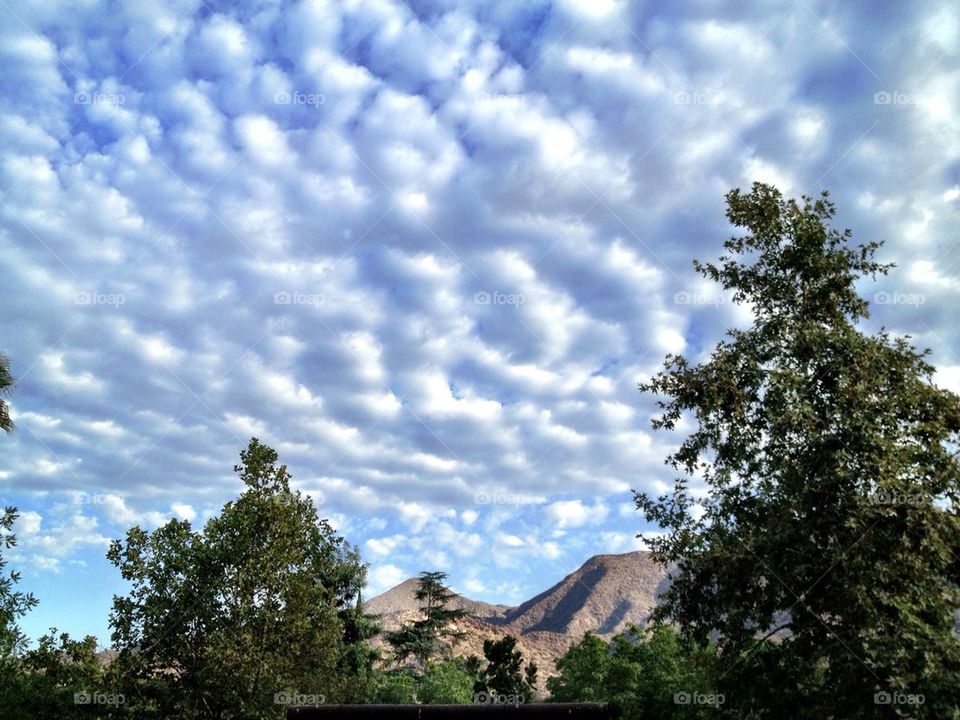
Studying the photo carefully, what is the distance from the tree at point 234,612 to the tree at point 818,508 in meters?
11.8

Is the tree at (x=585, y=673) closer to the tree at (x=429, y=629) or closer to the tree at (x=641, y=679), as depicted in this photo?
the tree at (x=641, y=679)

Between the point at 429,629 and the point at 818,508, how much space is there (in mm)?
60493

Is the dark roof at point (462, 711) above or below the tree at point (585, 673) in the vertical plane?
above

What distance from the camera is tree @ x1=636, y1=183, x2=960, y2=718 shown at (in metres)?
16.8

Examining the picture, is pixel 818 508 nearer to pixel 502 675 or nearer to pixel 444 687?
pixel 444 687

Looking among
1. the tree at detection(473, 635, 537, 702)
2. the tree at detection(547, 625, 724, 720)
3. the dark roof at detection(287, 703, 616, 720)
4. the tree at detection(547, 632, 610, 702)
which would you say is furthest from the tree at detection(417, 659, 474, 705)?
the dark roof at detection(287, 703, 616, 720)

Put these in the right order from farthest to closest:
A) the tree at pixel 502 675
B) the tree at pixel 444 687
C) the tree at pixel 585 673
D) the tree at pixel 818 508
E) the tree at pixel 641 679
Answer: the tree at pixel 502 675
the tree at pixel 444 687
the tree at pixel 585 673
the tree at pixel 641 679
the tree at pixel 818 508

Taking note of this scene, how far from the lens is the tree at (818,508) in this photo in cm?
1681

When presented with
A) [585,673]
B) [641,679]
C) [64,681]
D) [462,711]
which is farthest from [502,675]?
[462,711]

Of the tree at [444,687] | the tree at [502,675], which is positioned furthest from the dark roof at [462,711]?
the tree at [502,675]

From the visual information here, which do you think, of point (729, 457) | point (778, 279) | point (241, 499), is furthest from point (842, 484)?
point (241, 499)

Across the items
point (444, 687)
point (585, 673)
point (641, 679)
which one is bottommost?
point (444, 687)

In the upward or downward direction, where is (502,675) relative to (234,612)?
downward

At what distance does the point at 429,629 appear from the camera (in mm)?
72938
